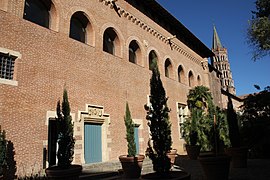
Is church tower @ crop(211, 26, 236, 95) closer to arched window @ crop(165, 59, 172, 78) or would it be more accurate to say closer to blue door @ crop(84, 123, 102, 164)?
arched window @ crop(165, 59, 172, 78)

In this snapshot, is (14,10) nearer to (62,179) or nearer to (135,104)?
(62,179)

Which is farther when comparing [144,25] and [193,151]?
[144,25]

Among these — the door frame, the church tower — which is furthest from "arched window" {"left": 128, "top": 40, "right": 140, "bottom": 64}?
the church tower

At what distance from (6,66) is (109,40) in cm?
643

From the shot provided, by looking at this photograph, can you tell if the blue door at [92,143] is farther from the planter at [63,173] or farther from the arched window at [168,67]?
the arched window at [168,67]

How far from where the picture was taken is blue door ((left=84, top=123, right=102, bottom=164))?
1047 centimetres

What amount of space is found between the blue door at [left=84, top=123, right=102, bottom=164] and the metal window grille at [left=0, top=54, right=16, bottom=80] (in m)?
3.92

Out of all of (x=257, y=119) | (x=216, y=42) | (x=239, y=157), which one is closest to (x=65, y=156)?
(x=239, y=157)

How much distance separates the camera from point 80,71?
10.6 meters

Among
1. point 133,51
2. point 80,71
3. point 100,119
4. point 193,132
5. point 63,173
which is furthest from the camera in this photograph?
point 133,51

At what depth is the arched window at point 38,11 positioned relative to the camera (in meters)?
9.66

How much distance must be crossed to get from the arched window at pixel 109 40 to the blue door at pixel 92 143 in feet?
15.0

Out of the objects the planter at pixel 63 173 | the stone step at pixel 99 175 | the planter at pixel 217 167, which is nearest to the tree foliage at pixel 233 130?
the planter at pixel 217 167

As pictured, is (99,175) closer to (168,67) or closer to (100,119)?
(100,119)
